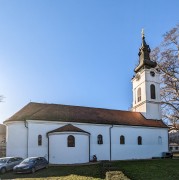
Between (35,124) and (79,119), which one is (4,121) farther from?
(79,119)

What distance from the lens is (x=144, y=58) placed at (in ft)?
134

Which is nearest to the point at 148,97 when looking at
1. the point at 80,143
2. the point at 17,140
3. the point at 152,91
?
the point at 152,91

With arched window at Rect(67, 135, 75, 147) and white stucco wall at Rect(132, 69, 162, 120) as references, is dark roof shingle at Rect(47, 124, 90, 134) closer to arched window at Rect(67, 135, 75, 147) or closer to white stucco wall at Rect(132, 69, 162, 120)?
arched window at Rect(67, 135, 75, 147)

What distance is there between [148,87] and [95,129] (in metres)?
11.6

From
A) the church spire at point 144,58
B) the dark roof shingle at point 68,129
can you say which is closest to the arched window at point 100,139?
the dark roof shingle at point 68,129

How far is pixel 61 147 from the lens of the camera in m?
29.7

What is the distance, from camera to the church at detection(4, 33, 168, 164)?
30.2 metres

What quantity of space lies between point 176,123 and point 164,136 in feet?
8.80

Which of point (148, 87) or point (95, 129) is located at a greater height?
point (148, 87)

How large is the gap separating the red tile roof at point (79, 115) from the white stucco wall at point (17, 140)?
91cm

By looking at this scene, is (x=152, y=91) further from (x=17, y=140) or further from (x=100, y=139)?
(x=17, y=140)

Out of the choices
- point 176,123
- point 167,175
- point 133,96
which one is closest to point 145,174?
point 167,175

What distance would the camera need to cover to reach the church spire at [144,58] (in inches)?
1598

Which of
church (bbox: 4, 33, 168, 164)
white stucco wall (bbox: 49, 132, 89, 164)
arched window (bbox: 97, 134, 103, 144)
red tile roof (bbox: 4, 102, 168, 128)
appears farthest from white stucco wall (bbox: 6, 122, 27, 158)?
arched window (bbox: 97, 134, 103, 144)
